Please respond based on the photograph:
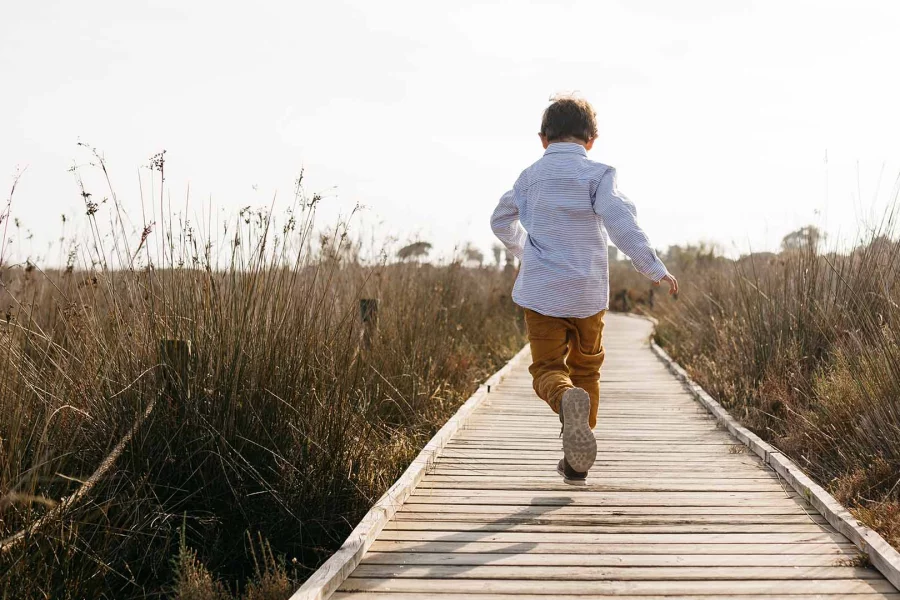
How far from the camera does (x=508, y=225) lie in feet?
14.5

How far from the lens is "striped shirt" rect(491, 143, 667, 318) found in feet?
12.9

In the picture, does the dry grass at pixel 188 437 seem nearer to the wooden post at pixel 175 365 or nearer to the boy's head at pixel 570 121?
the wooden post at pixel 175 365

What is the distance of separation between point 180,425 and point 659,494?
2.20m

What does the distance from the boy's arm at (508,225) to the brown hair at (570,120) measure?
383 mm

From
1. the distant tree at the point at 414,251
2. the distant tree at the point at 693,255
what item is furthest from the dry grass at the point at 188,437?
the distant tree at the point at 693,255

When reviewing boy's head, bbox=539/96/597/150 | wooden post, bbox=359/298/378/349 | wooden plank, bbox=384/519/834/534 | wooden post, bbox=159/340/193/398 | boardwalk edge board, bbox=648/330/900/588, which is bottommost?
wooden plank, bbox=384/519/834/534

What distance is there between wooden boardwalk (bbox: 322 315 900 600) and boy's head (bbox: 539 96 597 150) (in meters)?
1.69

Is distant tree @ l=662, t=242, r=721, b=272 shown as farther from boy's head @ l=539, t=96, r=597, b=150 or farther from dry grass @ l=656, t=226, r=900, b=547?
boy's head @ l=539, t=96, r=597, b=150

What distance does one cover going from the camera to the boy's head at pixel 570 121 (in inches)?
162

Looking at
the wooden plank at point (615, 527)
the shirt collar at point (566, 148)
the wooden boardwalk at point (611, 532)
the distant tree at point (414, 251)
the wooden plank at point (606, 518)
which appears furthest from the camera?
the distant tree at point (414, 251)

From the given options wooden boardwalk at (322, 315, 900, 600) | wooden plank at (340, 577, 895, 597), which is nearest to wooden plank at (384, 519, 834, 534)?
wooden boardwalk at (322, 315, 900, 600)

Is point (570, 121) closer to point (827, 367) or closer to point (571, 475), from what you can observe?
point (571, 475)

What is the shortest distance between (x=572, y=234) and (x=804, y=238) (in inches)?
141

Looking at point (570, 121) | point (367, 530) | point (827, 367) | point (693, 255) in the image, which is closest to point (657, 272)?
point (570, 121)
